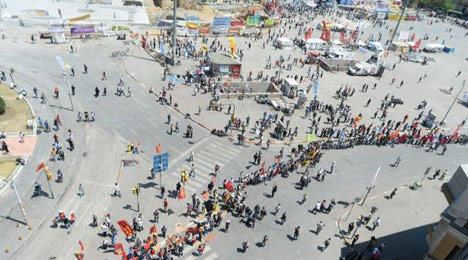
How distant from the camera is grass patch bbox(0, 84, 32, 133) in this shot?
120ft

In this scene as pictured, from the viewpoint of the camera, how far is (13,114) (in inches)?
1517

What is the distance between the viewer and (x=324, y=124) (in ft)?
153

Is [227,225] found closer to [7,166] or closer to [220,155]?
[220,155]

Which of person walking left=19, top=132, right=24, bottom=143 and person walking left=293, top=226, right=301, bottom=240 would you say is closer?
person walking left=293, top=226, right=301, bottom=240

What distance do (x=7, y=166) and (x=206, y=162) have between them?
18.8m

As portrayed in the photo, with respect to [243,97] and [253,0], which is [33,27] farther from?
[253,0]

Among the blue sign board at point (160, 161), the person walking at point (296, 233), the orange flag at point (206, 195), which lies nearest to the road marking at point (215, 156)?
the orange flag at point (206, 195)

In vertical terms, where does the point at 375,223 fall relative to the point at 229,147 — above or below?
above

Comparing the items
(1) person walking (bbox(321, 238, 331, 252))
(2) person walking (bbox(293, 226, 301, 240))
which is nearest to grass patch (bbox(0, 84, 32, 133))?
(2) person walking (bbox(293, 226, 301, 240))

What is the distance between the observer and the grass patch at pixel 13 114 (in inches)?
1438

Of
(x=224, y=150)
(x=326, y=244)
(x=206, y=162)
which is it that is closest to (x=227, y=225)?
(x=326, y=244)

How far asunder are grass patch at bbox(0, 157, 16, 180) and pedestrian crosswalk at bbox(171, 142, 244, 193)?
579 inches

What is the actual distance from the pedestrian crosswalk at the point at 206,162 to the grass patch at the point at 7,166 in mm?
14715

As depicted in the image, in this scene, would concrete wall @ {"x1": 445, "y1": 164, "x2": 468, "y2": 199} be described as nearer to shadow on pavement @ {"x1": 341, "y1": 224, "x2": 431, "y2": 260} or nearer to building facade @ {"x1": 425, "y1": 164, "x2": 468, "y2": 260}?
building facade @ {"x1": 425, "y1": 164, "x2": 468, "y2": 260}
